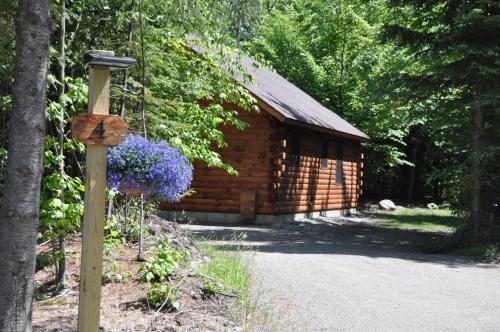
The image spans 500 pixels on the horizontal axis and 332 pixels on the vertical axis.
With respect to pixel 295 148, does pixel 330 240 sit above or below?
below

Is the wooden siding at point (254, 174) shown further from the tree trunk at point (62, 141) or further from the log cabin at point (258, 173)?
the tree trunk at point (62, 141)

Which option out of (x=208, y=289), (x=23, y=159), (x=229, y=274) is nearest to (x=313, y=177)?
(x=229, y=274)

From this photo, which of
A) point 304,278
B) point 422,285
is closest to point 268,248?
point 304,278

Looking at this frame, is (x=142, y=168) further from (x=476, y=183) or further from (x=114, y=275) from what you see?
(x=476, y=183)

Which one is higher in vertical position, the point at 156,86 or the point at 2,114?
the point at 156,86

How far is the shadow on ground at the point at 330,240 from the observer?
11.9 m

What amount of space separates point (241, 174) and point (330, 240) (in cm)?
410

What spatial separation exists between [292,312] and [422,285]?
310 cm

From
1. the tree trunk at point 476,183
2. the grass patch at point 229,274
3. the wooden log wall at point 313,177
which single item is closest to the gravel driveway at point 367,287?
the grass patch at point 229,274

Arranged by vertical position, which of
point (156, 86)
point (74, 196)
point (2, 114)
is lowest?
point (74, 196)

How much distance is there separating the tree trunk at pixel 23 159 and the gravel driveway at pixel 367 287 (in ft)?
8.98

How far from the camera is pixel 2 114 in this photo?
23.2 feet

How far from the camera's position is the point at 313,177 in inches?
799

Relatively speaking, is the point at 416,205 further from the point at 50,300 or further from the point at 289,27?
the point at 50,300
